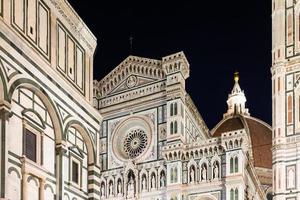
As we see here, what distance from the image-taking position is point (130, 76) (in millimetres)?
26547

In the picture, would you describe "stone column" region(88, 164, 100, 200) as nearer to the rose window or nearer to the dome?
the rose window

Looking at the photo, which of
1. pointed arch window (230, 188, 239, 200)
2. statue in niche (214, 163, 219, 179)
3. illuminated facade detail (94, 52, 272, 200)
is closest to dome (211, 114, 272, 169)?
illuminated facade detail (94, 52, 272, 200)

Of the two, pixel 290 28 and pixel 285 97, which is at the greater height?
pixel 290 28

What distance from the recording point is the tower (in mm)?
22516

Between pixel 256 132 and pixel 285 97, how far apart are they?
2502 centimetres

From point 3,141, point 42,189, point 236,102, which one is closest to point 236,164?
point 42,189

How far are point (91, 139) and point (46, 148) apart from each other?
1.84 meters

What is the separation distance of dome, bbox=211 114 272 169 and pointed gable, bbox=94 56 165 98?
61.9 feet

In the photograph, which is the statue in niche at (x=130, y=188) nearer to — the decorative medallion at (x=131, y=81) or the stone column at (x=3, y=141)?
the decorative medallion at (x=131, y=81)

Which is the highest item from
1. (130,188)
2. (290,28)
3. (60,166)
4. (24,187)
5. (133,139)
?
(290,28)

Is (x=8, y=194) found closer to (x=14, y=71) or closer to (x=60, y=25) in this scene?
(x=14, y=71)

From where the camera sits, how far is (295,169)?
22.4 metres

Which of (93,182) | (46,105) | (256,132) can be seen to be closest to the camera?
(46,105)

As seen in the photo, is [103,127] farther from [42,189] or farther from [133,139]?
[42,189]
